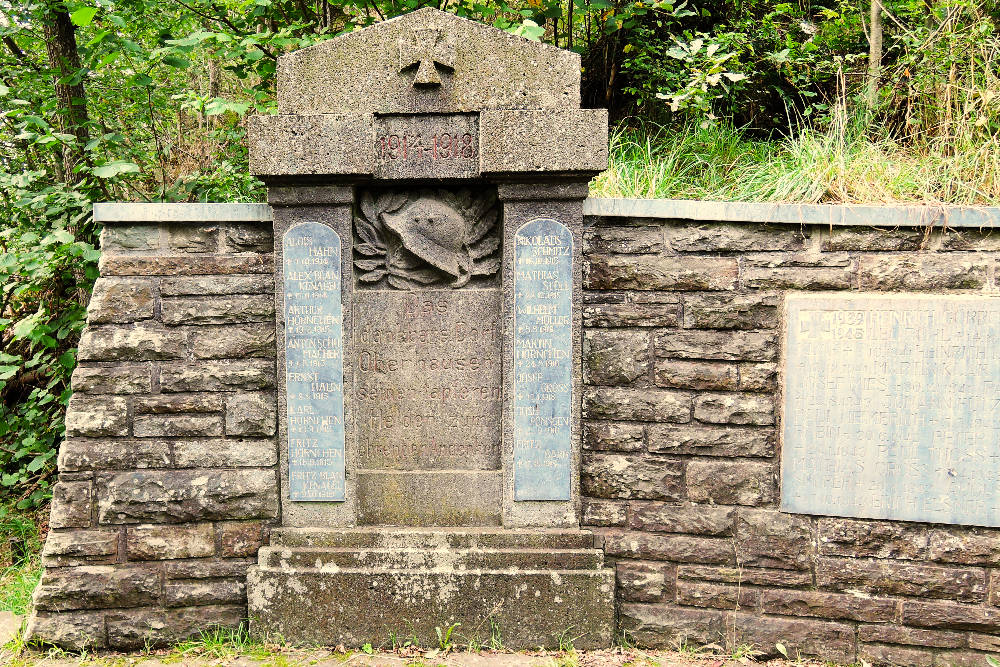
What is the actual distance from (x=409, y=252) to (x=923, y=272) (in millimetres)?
2323

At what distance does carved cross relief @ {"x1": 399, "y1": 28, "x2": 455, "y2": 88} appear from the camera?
3129 millimetres

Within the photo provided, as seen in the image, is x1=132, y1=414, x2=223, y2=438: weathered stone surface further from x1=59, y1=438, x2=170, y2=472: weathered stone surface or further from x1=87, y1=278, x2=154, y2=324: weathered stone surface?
x1=87, y1=278, x2=154, y2=324: weathered stone surface

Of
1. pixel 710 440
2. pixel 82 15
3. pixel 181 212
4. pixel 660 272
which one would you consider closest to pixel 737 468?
pixel 710 440

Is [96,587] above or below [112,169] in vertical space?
below

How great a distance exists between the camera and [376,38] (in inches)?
125

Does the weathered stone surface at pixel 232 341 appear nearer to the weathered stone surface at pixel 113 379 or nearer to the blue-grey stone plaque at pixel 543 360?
the weathered stone surface at pixel 113 379

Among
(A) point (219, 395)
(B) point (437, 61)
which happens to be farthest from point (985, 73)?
(A) point (219, 395)

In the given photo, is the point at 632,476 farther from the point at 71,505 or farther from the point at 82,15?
the point at 82,15

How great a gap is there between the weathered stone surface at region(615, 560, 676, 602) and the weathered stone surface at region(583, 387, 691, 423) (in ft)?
2.26

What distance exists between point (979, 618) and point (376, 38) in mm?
3699

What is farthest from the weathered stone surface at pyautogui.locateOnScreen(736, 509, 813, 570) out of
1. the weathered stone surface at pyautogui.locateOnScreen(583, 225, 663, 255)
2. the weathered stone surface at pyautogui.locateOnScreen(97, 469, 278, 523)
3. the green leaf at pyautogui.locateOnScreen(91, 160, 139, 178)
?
the green leaf at pyautogui.locateOnScreen(91, 160, 139, 178)

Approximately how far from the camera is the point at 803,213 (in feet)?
10.4

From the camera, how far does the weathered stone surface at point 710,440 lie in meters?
3.24

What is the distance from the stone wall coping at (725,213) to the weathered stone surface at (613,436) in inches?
38.6
